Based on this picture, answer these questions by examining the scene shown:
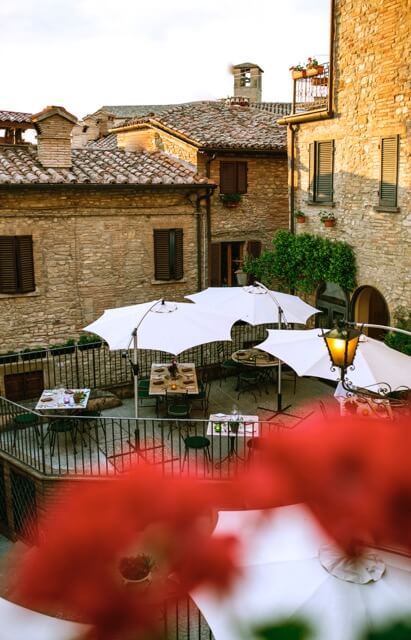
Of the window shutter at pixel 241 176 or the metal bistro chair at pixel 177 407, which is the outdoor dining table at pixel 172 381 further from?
the window shutter at pixel 241 176

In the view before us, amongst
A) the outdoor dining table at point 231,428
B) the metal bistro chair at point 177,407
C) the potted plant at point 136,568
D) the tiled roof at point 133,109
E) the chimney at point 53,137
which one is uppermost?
the tiled roof at point 133,109

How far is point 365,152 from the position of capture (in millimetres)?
15086

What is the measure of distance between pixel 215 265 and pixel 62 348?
5387mm

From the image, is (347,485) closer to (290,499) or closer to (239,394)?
(290,499)

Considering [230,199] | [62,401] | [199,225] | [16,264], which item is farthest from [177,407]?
[230,199]

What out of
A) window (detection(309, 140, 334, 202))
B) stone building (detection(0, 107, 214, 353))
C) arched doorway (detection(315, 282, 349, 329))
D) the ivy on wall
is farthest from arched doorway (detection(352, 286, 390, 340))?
stone building (detection(0, 107, 214, 353))

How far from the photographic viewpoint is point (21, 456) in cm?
1209

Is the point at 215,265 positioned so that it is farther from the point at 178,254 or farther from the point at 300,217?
the point at 300,217

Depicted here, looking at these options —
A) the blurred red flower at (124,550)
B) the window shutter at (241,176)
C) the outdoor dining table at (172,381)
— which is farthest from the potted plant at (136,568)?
the window shutter at (241,176)

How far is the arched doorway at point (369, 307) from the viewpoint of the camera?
15.9 m

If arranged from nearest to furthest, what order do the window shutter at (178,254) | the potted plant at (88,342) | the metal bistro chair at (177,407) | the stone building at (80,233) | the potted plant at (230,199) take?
the metal bistro chair at (177,407), the stone building at (80,233), the potted plant at (88,342), the window shutter at (178,254), the potted plant at (230,199)

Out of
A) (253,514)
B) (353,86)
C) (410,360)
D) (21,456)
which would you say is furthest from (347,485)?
(353,86)

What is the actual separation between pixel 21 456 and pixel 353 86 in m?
11.2

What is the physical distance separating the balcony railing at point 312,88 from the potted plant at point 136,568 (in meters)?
17.0
